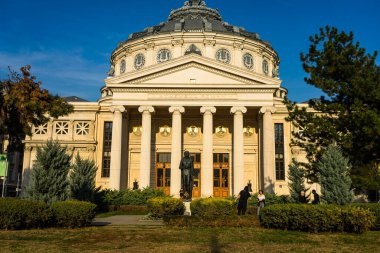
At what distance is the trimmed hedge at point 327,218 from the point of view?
633 inches

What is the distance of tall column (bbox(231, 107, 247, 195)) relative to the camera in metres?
38.2

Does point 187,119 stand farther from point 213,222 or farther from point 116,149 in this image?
point 213,222

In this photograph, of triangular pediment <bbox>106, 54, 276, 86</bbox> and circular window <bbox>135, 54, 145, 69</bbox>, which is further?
circular window <bbox>135, 54, 145, 69</bbox>

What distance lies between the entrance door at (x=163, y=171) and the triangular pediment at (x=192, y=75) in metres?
9.22

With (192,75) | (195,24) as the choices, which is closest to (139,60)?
(195,24)

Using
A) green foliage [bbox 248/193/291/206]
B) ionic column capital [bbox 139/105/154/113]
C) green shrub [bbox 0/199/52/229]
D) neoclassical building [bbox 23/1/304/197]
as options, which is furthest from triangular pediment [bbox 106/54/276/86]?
green shrub [bbox 0/199/52/229]

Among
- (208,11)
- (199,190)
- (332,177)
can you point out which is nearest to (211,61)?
(199,190)

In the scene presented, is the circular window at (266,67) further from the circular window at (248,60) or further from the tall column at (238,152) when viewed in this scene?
the tall column at (238,152)

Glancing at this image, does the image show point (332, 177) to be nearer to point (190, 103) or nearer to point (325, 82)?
point (325, 82)

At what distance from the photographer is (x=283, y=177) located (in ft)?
150

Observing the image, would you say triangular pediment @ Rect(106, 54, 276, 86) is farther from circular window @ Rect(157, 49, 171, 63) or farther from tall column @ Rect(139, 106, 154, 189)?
circular window @ Rect(157, 49, 171, 63)

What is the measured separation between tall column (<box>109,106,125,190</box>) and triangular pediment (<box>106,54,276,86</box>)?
2.97 metres

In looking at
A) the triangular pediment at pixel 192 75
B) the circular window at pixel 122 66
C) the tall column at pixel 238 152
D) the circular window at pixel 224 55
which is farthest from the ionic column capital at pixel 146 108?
the circular window at pixel 122 66

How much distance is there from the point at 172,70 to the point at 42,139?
18297mm
